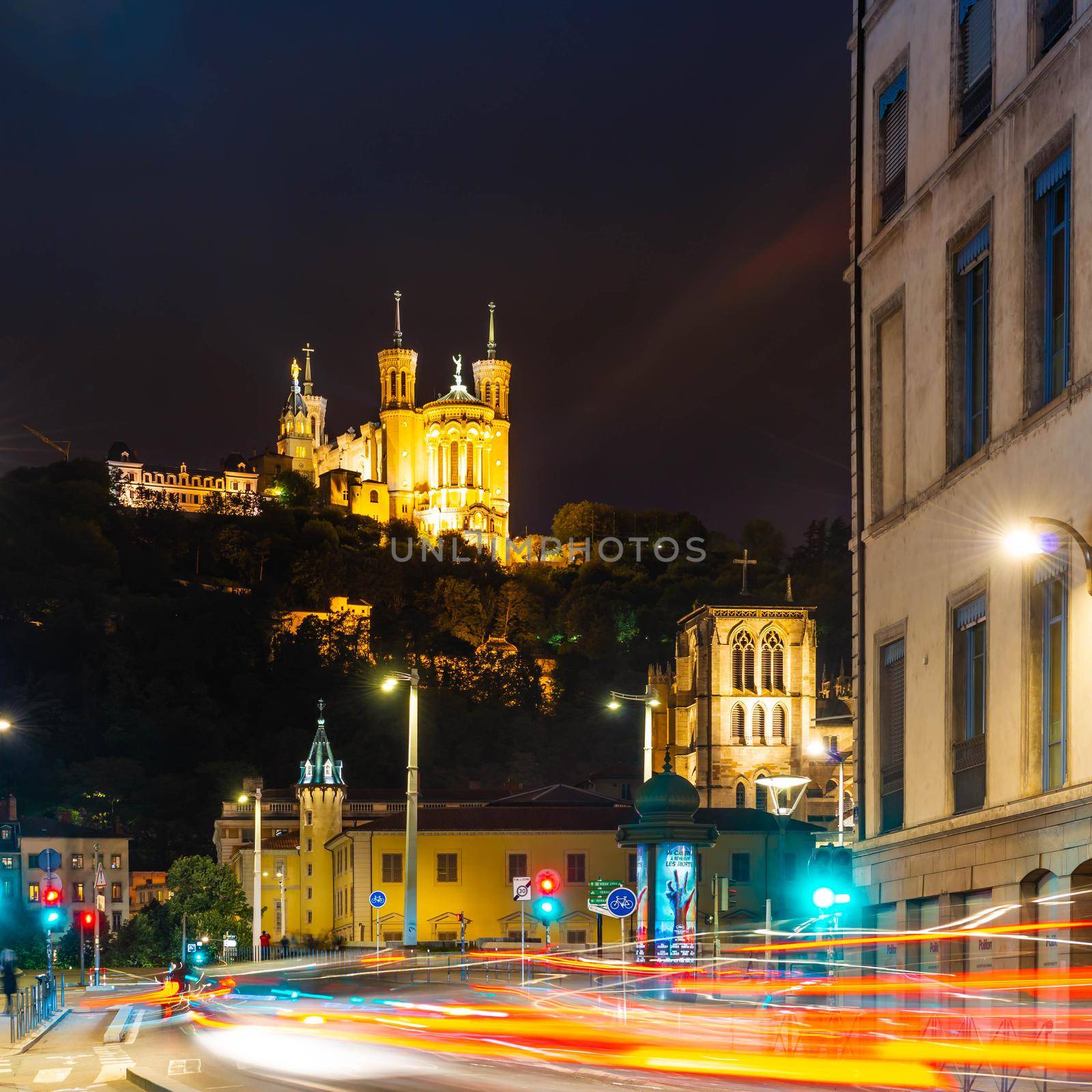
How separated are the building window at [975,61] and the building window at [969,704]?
6141mm

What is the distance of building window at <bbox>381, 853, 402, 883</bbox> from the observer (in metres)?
92.0

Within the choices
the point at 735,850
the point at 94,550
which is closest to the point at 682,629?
the point at 735,850

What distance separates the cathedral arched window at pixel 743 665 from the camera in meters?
132

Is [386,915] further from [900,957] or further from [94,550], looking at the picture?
[94,550]

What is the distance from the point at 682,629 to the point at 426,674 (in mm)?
34146

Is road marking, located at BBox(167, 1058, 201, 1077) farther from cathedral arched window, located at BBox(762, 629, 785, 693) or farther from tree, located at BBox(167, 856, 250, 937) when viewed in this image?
cathedral arched window, located at BBox(762, 629, 785, 693)

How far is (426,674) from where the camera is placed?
16600 cm

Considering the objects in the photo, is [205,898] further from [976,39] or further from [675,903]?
[976,39]

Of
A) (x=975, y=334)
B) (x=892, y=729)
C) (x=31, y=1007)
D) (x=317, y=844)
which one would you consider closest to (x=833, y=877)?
(x=892, y=729)

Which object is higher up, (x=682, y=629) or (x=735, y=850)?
(x=682, y=629)

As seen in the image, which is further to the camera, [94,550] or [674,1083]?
[94,550]

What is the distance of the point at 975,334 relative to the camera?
82.6 ft

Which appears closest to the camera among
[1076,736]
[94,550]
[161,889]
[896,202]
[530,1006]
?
[1076,736]

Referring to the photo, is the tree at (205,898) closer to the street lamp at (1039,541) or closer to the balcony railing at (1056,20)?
the balcony railing at (1056,20)
